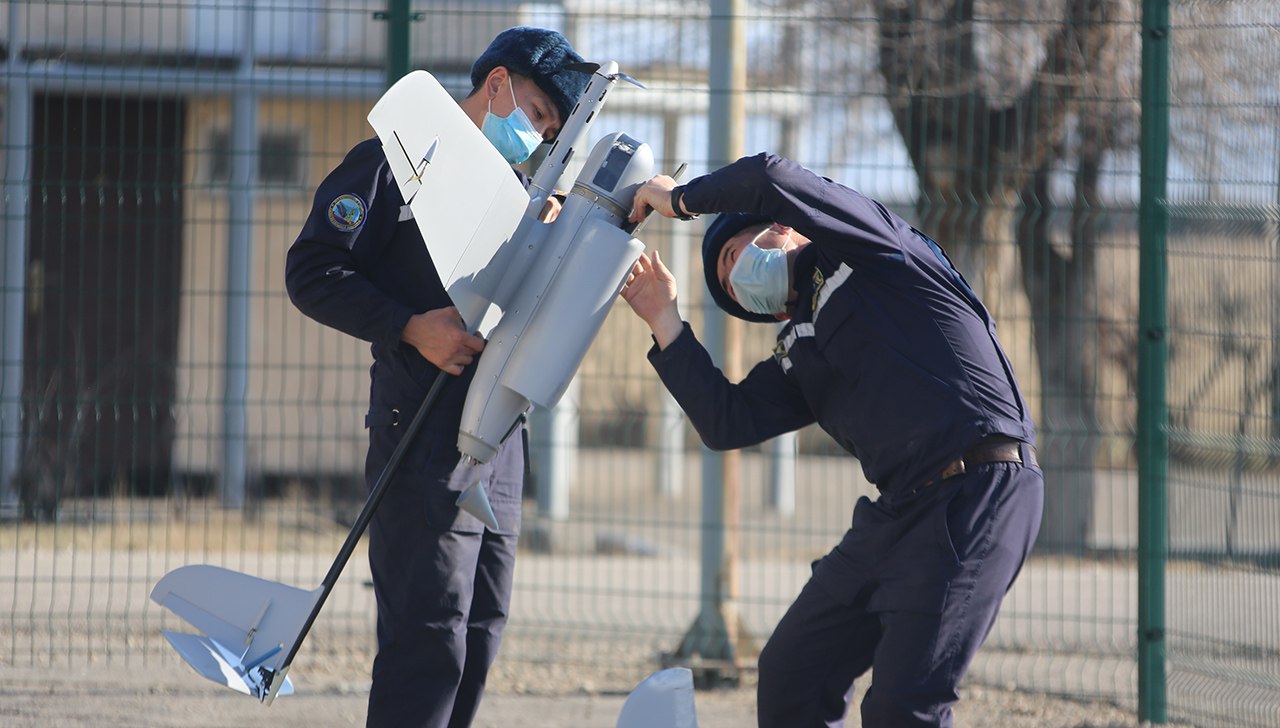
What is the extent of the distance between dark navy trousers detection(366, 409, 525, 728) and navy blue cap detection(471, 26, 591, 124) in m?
0.93

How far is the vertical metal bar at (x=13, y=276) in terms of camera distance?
552cm

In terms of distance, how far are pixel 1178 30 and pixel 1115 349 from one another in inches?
83.2

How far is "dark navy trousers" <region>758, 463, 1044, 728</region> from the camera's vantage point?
112 inches

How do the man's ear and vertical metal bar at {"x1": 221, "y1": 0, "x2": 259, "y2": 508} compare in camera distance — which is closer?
the man's ear

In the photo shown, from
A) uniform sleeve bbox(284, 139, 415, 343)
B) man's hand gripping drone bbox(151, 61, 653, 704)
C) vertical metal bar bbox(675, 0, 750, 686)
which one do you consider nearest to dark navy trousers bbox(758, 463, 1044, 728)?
man's hand gripping drone bbox(151, 61, 653, 704)

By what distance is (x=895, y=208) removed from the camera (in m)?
5.74

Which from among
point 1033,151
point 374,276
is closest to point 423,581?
point 374,276

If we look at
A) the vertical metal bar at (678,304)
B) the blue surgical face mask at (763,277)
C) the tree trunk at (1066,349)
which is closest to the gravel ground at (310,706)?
the tree trunk at (1066,349)

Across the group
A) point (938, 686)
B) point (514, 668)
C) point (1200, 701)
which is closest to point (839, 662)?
point (938, 686)

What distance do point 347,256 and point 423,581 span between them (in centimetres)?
83

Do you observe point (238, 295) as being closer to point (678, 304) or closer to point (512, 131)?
point (512, 131)

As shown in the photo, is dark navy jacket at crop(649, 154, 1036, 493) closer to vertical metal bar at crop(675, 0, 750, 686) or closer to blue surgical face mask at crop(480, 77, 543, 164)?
blue surgical face mask at crop(480, 77, 543, 164)

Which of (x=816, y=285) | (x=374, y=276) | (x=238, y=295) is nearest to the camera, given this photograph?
(x=816, y=285)

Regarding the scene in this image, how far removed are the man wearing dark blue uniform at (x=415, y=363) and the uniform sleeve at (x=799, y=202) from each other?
0.73 metres
